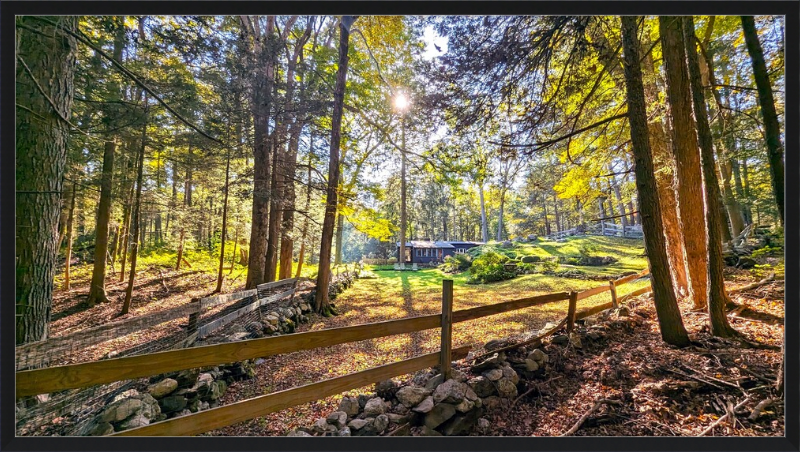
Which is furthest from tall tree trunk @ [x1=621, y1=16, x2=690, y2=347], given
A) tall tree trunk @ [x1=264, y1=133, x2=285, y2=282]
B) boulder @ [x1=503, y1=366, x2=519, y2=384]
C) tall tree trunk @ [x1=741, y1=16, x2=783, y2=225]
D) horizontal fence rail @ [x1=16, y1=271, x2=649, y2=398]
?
tall tree trunk @ [x1=264, y1=133, x2=285, y2=282]

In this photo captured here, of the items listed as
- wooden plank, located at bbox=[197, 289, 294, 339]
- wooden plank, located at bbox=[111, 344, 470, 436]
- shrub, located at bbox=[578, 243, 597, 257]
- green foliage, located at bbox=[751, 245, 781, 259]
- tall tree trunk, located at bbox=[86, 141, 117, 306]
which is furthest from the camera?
shrub, located at bbox=[578, 243, 597, 257]

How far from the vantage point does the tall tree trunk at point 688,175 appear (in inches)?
164

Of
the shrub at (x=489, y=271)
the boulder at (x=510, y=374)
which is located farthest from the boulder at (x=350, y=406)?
the shrub at (x=489, y=271)

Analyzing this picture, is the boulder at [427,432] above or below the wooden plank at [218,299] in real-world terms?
below

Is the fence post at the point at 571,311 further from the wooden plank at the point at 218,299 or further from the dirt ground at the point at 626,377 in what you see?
the wooden plank at the point at 218,299

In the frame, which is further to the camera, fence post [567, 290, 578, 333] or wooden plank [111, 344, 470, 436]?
fence post [567, 290, 578, 333]

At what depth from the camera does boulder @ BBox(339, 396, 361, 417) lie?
227 centimetres

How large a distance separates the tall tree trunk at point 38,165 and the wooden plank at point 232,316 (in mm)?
1390

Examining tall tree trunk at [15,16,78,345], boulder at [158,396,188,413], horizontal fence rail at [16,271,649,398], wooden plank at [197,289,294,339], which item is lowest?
boulder at [158,396,188,413]

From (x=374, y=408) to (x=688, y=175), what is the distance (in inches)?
241

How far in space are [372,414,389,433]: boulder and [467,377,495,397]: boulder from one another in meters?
0.88

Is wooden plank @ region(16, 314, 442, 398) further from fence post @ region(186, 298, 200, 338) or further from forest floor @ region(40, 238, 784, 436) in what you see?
fence post @ region(186, 298, 200, 338)

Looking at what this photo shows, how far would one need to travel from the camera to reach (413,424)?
2264 millimetres

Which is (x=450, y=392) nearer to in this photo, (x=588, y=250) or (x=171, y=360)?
(x=171, y=360)
